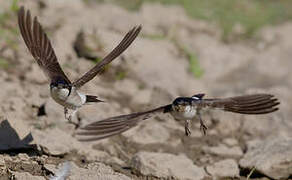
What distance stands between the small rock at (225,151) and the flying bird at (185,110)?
39.2 inches

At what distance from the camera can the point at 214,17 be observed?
7.39 meters

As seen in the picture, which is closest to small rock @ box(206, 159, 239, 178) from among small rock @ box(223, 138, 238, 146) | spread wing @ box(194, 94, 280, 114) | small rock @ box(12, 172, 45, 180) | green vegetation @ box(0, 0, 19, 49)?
small rock @ box(223, 138, 238, 146)

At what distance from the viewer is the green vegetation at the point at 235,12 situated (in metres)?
7.30

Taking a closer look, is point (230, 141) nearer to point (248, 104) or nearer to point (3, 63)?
point (248, 104)

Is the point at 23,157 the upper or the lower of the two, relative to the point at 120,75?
lower

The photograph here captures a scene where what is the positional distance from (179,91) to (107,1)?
5.18 ft

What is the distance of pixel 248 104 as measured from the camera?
144 inches

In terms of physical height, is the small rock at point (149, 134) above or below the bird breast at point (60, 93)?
below

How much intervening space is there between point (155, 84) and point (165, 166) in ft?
5.43

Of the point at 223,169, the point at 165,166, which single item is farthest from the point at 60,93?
the point at 223,169

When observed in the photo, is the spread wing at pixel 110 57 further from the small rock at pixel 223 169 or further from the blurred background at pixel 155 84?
the small rock at pixel 223 169

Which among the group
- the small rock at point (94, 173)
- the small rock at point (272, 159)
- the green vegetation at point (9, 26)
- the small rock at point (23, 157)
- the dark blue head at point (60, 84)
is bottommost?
the small rock at point (94, 173)

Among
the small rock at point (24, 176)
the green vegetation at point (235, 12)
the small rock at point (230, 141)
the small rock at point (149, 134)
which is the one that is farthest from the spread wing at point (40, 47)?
the green vegetation at point (235, 12)

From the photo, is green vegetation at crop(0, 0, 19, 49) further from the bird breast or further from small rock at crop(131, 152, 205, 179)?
small rock at crop(131, 152, 205, 179)
